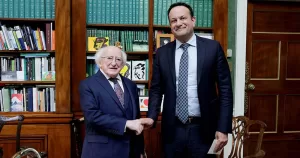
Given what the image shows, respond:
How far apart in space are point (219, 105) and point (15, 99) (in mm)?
1822

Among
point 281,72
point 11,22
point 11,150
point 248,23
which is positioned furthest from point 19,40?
point 281,72

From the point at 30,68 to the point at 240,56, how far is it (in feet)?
6.80

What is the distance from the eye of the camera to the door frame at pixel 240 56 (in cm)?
311

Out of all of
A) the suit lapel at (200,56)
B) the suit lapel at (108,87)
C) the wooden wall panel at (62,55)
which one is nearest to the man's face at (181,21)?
the suit lapel at (200,56)

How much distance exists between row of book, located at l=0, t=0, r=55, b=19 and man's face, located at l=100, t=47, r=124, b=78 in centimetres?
112

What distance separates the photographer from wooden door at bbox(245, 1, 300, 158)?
10.8ft

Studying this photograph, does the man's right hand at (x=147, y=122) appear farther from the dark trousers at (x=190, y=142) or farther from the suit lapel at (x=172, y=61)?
the suit lapel at (x=172, y=61)

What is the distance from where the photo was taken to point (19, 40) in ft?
8.68

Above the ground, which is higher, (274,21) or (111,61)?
(274,21)

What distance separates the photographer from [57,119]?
2607 mm

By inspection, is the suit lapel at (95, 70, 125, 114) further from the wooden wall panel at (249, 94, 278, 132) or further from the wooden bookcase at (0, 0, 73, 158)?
the wooden wall panel at (249, 94, 278, 132)

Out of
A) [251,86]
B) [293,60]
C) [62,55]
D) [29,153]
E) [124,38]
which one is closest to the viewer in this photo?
[29,153]

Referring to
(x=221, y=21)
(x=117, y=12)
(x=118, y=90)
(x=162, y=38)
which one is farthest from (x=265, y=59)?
(x=118, y=90)

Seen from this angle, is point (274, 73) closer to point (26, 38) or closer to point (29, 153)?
point (26, 38)
